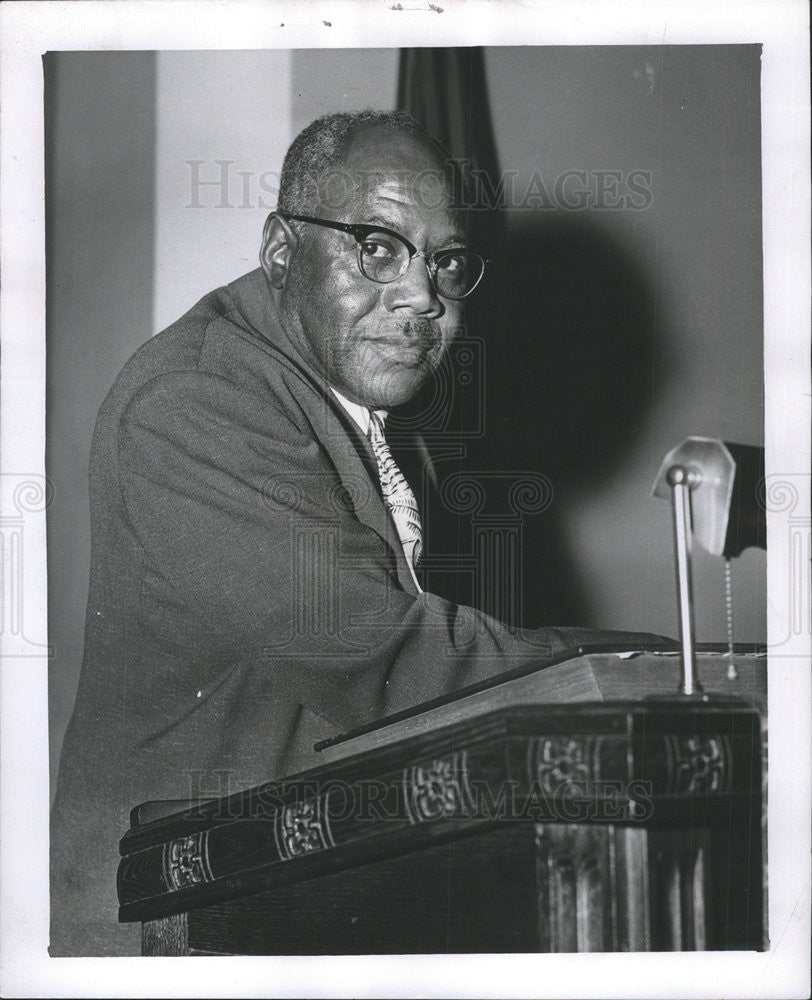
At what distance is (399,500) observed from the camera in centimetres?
193

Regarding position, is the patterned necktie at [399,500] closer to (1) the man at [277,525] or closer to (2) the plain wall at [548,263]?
(1) the man at [277,525]

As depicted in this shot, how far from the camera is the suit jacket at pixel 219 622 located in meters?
1.84

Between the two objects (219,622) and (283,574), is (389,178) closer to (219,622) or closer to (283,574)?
(283,574)

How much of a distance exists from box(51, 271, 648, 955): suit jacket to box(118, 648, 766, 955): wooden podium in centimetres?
17

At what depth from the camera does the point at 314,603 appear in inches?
72.7

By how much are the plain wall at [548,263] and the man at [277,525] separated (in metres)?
0.06

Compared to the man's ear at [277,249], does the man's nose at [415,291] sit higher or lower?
lower

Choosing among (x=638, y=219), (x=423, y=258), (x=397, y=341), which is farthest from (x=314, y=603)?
(x=638, y=219)

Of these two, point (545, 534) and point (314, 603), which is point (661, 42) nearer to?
point (545, 534)

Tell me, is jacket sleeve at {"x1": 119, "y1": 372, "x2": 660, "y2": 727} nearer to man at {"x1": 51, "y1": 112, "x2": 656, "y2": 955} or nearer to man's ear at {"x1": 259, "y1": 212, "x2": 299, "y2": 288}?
man at {"x1": 51, "y1": 112, "x2": 656, "y2": 955}

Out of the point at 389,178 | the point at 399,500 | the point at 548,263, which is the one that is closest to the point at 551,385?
the point at 548,263

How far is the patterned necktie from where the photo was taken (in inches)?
75.4

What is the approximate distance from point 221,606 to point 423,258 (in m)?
0.66

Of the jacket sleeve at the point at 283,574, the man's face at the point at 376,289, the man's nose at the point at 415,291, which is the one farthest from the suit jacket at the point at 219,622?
the man's nose at the point at 415,291
